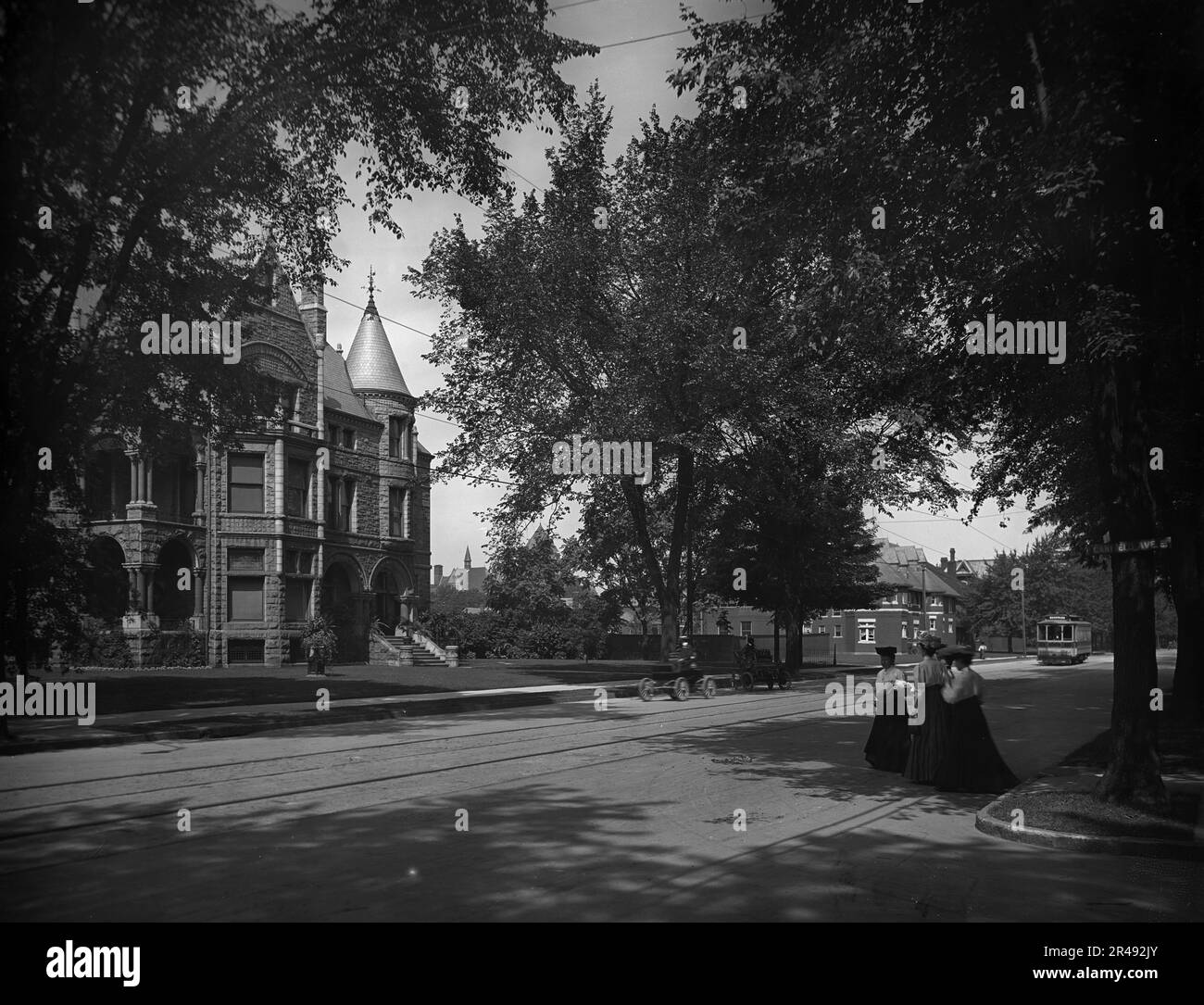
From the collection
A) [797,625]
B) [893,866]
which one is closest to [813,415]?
[797,625]

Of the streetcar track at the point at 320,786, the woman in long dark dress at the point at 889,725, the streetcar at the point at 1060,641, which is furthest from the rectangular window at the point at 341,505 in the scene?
the streetcar at the point at 1060,641

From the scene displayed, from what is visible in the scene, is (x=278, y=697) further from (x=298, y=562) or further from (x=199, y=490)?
(x=298, y=562)

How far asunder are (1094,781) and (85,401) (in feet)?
51.2

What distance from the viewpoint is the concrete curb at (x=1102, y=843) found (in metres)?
7.78

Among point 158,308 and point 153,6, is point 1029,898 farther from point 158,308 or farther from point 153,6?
point 158,308

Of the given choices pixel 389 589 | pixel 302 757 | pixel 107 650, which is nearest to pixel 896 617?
pixel 389 589

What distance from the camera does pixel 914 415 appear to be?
456 inches

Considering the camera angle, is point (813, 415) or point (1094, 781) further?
point (813, 415)

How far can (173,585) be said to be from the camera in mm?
37719

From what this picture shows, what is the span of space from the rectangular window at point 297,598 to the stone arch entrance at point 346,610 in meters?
0.88

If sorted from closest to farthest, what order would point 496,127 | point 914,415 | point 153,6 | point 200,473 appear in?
point 914,415
point 153,6
point 496,127
point 200,473

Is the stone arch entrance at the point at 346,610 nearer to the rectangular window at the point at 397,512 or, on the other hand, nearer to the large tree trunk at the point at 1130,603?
the rectangular window at the point at 397,512

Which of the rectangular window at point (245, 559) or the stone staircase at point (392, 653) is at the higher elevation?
the rectangular window at point (245, 559)

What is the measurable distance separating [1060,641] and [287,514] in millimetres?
45565
